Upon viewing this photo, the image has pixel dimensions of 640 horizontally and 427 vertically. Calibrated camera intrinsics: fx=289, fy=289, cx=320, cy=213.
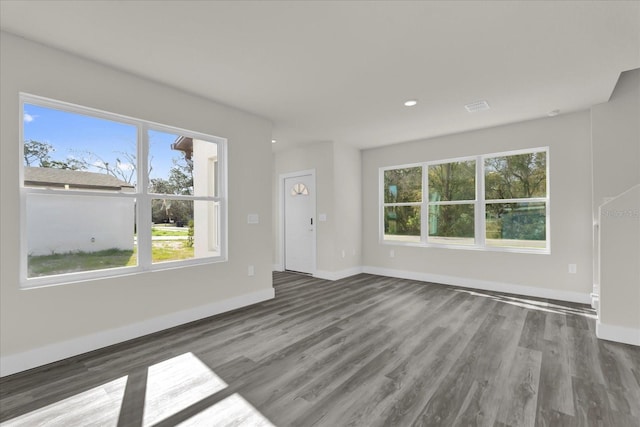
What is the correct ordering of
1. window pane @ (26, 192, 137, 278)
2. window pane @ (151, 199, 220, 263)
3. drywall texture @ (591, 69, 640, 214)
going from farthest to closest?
drywall texture @ (591, 69, 640, 214) → window pane @ (151, 199, 220, 263) → window pane @ (26, 192, 137, 278)

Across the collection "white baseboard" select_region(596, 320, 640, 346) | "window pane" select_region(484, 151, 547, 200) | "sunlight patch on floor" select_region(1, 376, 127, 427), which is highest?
"window pane" select_region(484, 151, 547, 200)

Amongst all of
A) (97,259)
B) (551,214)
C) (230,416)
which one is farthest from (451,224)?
(97,259)

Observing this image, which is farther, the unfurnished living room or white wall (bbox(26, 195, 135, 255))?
white wall (bbox(26, 195, 135, 255))

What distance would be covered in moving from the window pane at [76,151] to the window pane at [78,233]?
0.15 meters

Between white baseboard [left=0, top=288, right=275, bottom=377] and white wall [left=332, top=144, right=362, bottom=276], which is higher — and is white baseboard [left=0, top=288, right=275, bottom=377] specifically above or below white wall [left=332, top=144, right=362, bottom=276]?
below

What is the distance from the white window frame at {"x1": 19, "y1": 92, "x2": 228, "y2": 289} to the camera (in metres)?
2.38

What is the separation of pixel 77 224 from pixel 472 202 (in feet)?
17.8

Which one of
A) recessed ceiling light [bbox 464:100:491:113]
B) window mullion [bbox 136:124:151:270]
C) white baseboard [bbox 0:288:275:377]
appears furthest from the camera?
recessed ceiling light [bbox 464:100:491:113]

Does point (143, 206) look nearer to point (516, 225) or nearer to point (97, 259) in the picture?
point (97, 259)

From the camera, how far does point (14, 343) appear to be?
2275 millimetres

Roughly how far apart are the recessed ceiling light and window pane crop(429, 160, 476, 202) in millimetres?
1321

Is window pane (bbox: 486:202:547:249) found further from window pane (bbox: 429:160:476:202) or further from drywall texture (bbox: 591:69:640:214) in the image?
drywall texture (bbox: 591:69:640:214)

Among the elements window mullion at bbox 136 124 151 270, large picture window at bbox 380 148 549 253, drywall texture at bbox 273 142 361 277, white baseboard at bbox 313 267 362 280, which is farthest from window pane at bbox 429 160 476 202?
window mullion at bbox 136 124 151 270

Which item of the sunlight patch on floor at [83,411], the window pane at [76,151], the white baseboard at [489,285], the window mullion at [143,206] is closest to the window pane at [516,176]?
the white baseboard at [489,285]
